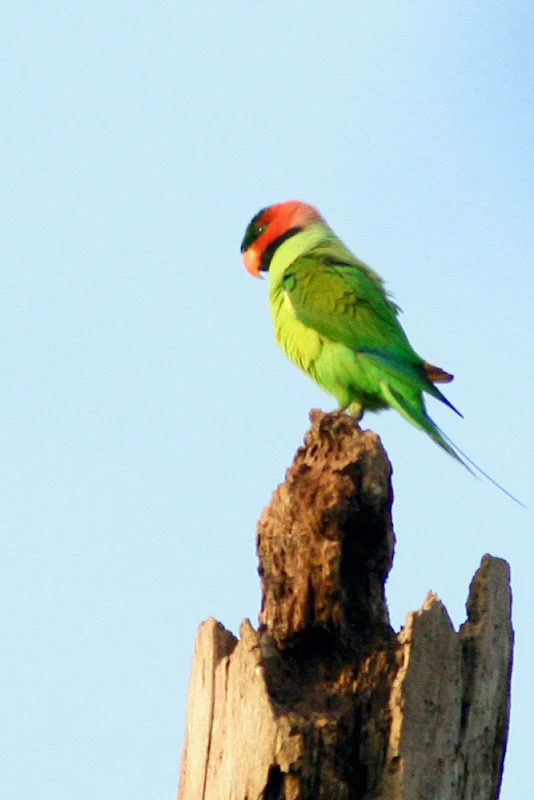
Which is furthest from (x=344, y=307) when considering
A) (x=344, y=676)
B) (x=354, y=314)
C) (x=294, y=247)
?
(x=344, y=676)

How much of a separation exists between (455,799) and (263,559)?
3.35ft

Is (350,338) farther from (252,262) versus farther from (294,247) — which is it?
(252,262)

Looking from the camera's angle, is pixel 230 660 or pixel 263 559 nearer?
pixel 230 660

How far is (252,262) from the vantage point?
8453 millimetres

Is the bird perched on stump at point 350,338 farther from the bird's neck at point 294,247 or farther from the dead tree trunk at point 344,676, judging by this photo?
the dead tree trunk at point 344,676

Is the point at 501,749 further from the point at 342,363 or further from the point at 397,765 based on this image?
the point at 342,363

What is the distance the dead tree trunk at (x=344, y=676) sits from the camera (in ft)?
11.4

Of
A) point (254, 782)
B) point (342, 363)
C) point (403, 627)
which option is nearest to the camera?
point (254, 782)

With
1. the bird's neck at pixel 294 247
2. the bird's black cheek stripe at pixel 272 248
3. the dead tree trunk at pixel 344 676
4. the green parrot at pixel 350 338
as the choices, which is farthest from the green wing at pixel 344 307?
the dead tree trunk at pixel 344 676

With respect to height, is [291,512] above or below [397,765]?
above

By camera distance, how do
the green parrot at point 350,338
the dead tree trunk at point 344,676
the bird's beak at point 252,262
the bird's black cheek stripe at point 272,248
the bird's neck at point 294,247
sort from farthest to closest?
the bird's beak at point 252,262
the bird's black cheek stripe at point 272,248
the bird's neck at point 294,247
the green parrot at point 350,338
the dead tree trunk at point 344,676

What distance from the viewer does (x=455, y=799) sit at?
347 centimetres

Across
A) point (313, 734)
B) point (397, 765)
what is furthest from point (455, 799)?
point (313, 734)

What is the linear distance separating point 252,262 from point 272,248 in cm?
21
